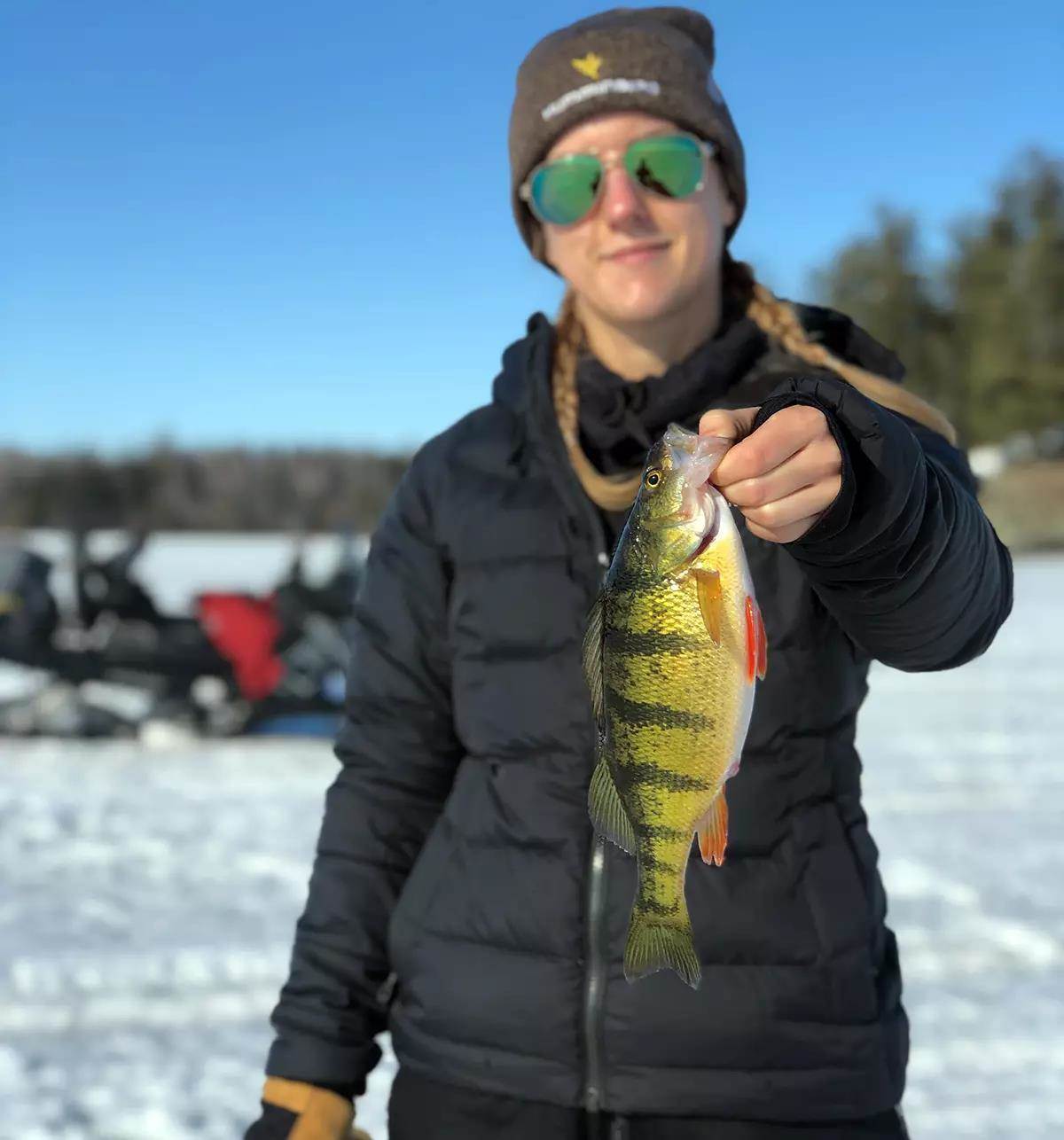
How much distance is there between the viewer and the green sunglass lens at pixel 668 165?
6.51 ft

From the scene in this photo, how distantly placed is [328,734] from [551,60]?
267 inches

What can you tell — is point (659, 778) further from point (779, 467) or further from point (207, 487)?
point (207, 487)

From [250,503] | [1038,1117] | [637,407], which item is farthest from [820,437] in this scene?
[250,503]

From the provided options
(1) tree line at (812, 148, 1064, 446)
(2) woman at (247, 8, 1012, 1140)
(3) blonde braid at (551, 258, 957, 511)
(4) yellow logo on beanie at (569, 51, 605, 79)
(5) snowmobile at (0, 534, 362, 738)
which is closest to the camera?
(2) woman at (247, 8, 1012, 1140)

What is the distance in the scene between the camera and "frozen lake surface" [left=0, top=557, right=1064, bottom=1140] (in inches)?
132

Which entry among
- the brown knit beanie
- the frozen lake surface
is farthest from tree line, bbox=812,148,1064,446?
the brown knit beanie

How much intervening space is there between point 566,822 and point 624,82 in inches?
50.4

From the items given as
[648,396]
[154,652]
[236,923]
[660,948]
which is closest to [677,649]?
[660,948]

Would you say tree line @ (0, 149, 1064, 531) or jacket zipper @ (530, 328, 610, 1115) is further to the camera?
tree line @ (0, 149, 1064, 531)

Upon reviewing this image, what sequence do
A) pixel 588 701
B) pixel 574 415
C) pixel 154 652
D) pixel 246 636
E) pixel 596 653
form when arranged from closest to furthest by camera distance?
pixel 596 653 → pixel 588 701 → pixel 574 415 → pixel 154 652 → pixel 246 636

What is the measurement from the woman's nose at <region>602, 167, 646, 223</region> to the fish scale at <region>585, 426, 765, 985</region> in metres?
0.74

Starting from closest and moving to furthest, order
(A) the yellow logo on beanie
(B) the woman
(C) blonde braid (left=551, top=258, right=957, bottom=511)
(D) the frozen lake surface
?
(B) the woman
(C) blonde braid (left=551, top=258, right=957, bottom=511)
(A) the yellow logo on beanie
(D) the frozen lake surface

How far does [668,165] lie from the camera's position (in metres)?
2.00

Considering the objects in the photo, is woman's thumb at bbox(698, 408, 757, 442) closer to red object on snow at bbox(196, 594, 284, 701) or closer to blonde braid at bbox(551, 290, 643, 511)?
blonde braid at bbox(551, 290, 643, 511)
